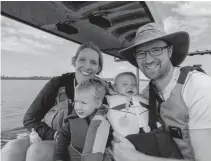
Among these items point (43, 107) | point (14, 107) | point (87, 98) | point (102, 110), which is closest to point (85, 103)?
point (87, 98)

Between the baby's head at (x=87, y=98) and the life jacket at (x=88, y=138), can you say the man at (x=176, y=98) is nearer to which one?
the life jacket at (x=88, y=138)

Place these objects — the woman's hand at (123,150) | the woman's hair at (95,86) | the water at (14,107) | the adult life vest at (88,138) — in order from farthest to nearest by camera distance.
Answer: the water at (14,107), the woman's hair at (95,86), the adult life vest at (88,138), the woman's hand at (123,150)

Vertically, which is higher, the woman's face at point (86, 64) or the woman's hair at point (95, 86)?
the woman's face at point (86, 64)

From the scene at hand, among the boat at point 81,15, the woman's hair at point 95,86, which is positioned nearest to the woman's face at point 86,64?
the woman's hair at point 95,86

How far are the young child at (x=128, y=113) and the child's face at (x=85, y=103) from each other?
13 cm

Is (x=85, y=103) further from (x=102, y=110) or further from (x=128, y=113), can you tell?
(x=128, y=113)

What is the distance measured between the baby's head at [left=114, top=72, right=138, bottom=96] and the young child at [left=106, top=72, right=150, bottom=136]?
2cm

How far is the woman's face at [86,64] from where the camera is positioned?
1819 mm

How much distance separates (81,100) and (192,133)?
0.79 metres

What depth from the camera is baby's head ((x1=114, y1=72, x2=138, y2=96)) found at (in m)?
1.74

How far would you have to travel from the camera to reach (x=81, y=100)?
158cm

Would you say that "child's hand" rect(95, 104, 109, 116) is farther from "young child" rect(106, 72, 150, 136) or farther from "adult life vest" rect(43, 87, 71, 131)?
"adult life vest" rect(43, 87, 71, 131)

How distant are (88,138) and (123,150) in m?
0.27

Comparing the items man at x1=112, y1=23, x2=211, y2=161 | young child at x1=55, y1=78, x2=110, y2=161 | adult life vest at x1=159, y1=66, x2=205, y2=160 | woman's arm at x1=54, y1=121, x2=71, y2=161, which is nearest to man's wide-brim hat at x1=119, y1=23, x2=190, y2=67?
man at x1=112, y1=23, x2=211, y2=161
